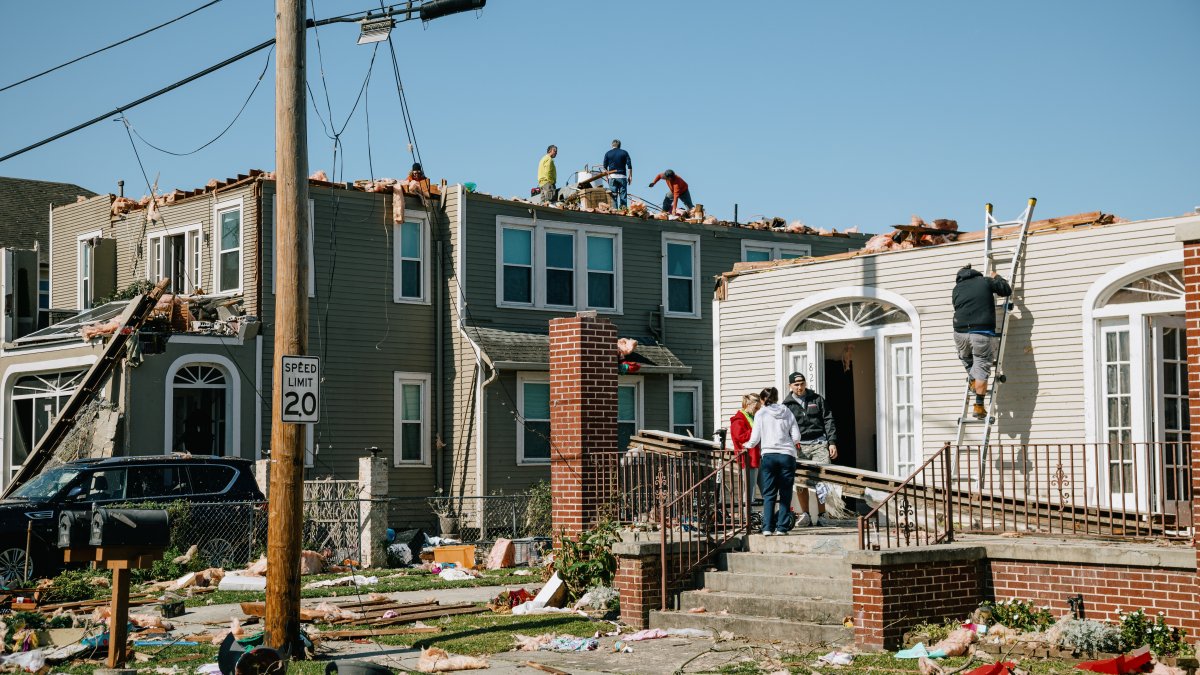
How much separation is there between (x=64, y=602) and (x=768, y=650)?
348 inches

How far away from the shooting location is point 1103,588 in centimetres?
1140

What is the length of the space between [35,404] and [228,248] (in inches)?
180

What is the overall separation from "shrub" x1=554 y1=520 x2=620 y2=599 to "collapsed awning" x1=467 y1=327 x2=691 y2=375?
10.5m

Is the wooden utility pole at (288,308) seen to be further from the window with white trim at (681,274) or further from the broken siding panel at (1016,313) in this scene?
the window with white trim at (681,274)

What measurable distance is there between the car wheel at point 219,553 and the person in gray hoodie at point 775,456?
353 inches

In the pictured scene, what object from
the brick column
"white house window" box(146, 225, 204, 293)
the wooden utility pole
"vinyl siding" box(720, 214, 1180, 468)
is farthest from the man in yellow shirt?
the wooden utility pole

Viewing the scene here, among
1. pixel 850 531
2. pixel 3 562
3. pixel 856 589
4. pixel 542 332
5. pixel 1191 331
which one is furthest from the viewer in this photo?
pixel 542 332

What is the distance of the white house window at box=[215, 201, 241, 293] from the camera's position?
24516 mm

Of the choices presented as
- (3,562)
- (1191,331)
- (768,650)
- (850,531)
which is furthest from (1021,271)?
(3,562)

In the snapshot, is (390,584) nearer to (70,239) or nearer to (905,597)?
(905,597)

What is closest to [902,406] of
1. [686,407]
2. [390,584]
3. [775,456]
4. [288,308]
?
[775,456]

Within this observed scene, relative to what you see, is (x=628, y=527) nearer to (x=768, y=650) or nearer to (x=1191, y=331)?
(x=768, y=650)

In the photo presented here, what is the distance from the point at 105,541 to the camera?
1125 cm

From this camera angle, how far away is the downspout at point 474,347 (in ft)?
82.8
